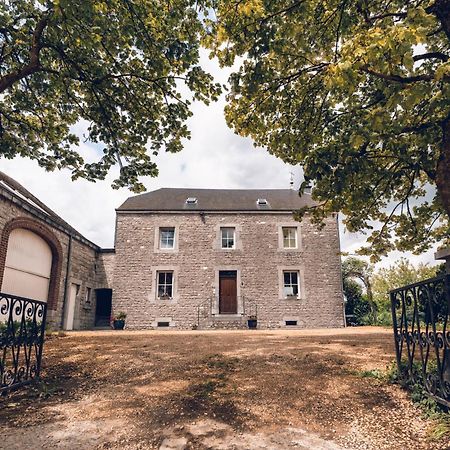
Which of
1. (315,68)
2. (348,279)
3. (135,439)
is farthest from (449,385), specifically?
(348,279)

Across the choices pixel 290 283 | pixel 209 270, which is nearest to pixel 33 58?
pixel 209 270

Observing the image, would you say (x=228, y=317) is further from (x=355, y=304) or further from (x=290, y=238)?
(x=355, y=304)

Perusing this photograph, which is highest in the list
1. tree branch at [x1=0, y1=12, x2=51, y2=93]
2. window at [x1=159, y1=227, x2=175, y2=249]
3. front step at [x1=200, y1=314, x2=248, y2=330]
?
tree branch at [x1=0, y1=12, x2=51, y2=93]

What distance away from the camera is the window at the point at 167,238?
17.6 meters

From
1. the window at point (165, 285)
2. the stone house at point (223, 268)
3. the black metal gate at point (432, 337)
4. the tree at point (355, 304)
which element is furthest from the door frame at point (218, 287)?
the black metal gate at point (432, 337)

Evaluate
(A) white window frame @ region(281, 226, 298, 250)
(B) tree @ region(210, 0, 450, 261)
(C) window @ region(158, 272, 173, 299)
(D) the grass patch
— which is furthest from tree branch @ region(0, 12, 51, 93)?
(A) white window frame @ region(281, 226, 298, 250)

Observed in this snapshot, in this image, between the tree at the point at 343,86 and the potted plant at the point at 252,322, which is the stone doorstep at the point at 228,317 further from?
the tree at the point at 343,86

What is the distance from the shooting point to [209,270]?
17125 mm

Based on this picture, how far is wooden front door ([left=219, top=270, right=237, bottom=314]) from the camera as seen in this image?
1683 centimetres

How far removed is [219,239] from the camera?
17.6 meters

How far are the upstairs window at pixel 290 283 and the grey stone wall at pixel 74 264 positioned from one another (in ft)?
30.4

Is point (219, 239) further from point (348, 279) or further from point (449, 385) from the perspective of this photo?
point (449, 385)

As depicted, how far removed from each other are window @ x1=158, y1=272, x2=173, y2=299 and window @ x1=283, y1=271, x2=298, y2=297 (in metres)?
5.79

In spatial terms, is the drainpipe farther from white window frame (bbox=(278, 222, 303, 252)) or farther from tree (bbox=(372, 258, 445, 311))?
tree (bbox=(372, 258, 445, 311))
